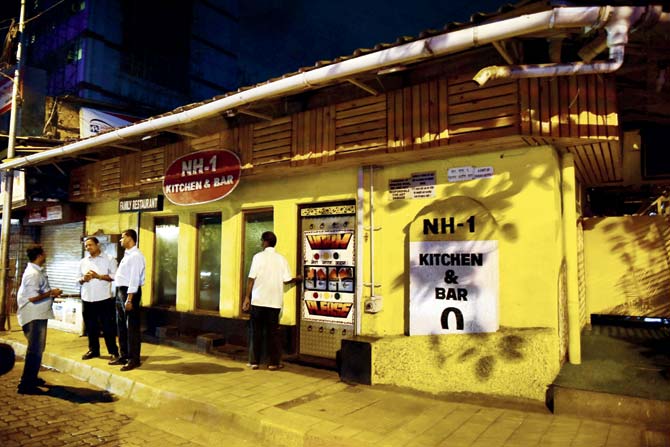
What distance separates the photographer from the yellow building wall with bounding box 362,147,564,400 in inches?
201

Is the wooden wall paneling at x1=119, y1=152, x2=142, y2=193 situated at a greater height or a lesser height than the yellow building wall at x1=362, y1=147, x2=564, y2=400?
greater

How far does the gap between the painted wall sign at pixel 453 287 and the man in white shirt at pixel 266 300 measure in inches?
83.5

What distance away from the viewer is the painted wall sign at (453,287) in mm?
5445

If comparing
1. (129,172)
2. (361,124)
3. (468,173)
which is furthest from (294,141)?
(129,172)

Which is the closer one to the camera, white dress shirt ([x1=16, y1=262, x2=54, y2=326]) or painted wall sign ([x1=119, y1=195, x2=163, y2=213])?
white dress shirt ([x1=16, y1=262, x2=54, y2=326])

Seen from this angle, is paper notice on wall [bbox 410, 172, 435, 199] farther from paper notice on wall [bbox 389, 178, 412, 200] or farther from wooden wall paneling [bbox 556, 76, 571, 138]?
wooden wall paneling [bbox 556, 76, 571, 138]

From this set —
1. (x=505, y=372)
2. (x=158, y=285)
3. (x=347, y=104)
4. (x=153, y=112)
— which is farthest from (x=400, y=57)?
(x=153, y=112)

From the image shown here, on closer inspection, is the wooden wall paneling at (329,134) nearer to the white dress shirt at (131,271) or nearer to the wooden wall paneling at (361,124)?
the wooden wall paneling at (361,124)

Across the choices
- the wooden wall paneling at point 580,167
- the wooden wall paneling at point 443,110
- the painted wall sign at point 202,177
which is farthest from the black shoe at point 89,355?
the wooden wall paneling at point 580,167

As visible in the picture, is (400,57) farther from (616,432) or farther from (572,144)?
(616,432)

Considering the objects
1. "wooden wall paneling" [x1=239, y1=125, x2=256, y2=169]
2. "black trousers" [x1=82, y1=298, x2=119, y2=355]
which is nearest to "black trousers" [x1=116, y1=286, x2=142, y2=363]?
"black trousers" [x1=82, y1=298, x2=119, y2=355]

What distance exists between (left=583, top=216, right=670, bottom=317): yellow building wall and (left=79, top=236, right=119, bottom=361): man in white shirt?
29.1 feet

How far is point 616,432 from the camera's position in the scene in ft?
13.5

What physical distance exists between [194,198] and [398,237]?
3984 millimetres
